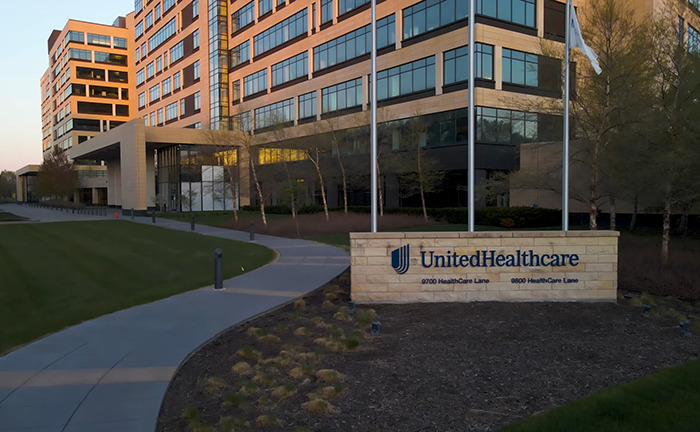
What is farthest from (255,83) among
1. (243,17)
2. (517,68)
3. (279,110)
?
(517,68)

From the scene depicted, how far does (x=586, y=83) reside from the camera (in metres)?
16.0

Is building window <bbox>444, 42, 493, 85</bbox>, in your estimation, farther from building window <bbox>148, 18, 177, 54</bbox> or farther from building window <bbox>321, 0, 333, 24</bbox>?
building window <bbox>148, 18, 177, 54</bbox>

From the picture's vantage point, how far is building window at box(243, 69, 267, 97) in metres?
53.3

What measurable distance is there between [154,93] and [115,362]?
78574 mm

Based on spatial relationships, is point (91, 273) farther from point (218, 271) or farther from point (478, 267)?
point (478, 267)

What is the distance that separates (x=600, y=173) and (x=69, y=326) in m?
16.7

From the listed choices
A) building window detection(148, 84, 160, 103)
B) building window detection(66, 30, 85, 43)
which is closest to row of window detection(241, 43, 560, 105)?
building window detection(148, 84, 160, 103)

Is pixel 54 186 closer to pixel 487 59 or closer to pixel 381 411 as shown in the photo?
pixel 487 59

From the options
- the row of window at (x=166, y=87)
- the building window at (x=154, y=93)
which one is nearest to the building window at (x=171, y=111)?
the row of window at (x=166, y=87)

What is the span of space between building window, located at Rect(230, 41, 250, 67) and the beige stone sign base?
167 ft

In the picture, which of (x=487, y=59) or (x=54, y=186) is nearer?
(x=487, y=59)

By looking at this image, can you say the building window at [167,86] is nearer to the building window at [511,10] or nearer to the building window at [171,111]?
the building window at [171,111]

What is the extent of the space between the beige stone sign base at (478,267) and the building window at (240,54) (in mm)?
50769

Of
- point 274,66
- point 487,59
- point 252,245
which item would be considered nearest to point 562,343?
point 252,245
